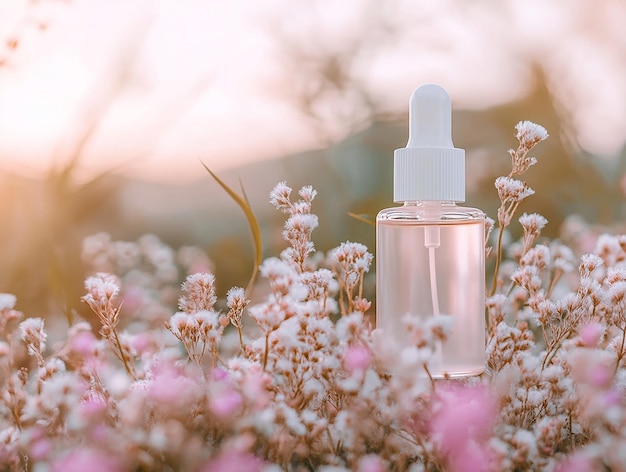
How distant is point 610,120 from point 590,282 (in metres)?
0.98

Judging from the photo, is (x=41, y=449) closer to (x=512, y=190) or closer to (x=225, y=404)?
(x=225, y=404)

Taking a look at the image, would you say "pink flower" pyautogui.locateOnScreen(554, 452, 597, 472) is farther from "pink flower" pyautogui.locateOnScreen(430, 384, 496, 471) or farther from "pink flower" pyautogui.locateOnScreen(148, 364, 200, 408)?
"pink flower" pyautogui.locateOnScreen(148, 364, 200, 408)

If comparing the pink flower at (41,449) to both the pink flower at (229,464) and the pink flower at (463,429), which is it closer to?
the pink flower at (229,464)

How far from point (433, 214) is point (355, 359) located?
0.31m

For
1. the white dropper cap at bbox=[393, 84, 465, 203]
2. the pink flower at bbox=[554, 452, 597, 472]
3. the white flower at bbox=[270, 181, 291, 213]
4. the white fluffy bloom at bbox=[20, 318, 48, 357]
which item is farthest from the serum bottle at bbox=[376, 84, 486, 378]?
the white fluffy bloom at bbox=[20, 318, 48, 357]

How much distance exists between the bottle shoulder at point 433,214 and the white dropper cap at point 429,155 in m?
0.02

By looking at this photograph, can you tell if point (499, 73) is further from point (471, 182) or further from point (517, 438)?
point (517, 438)

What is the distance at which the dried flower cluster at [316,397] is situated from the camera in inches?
24.3

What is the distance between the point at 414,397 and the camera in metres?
0.70

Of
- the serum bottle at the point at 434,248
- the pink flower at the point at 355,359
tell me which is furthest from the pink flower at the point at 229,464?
the serum bottle at the point at 434,248

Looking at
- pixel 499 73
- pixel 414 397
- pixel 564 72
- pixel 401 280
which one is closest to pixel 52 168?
pixel 401 280

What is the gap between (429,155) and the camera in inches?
35.6

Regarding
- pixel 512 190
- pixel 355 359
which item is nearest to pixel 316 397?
pixel 355 359

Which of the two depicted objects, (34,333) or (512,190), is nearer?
(34,333)
